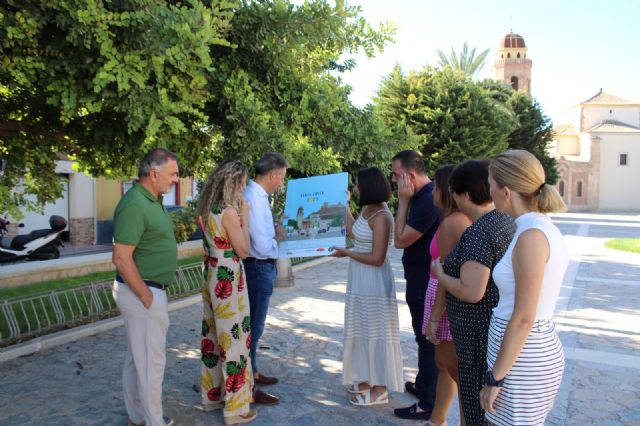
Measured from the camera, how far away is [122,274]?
3.48 m

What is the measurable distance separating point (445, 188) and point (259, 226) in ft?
4.91

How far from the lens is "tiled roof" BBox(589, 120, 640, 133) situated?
2468 inches

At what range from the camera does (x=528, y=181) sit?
2488 millimetres

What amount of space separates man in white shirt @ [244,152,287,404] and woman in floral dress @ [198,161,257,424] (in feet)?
0.74

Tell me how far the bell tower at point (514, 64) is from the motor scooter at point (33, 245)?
202 ft

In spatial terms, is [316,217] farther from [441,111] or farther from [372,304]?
[441,111]

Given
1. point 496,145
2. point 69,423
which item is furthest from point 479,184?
point 496,145

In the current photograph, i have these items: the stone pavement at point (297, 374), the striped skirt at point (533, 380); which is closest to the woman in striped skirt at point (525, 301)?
the striped skirt at point (533, 380)

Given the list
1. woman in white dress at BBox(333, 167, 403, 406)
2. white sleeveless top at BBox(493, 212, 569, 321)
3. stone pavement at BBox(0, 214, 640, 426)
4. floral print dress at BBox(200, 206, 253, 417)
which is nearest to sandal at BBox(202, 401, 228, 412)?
stone pavement at BBox(0, 214, 640, 426)

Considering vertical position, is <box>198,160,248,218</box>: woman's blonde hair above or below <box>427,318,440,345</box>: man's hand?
above

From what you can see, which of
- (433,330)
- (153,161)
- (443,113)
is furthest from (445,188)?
(443,113)

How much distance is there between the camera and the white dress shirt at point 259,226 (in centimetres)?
431

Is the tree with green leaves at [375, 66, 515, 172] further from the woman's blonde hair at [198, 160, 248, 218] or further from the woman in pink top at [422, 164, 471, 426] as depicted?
the woman's blonde hair at [198, 160, 248, 218]

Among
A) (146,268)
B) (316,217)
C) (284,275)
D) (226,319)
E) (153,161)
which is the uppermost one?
(153,161)
